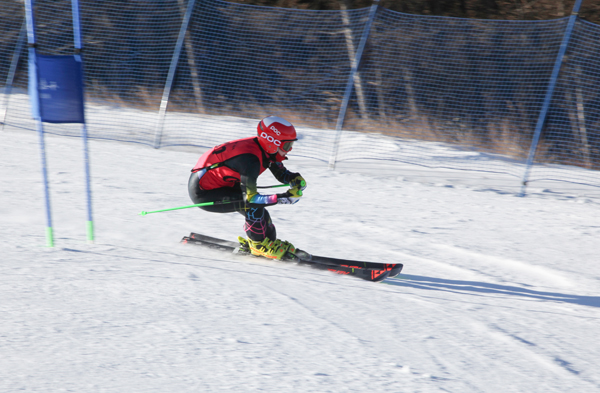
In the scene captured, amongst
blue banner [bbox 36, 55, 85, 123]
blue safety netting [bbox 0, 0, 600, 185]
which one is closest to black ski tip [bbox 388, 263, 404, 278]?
blue banner [bbox 36, 55, 85, 123]

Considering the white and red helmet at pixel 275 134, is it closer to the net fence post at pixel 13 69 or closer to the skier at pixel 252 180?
the skier at pixel 252 180

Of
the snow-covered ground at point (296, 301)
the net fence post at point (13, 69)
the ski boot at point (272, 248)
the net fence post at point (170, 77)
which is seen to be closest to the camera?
the snow-covered ground at point (296, 301)

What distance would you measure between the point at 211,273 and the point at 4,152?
214 inches

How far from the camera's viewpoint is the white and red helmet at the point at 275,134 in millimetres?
4277

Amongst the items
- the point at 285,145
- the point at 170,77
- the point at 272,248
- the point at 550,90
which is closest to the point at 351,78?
the point at 550,90

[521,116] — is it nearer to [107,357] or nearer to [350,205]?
[350,205]

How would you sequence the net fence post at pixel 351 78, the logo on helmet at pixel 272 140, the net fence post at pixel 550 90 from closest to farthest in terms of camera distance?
the logo on helmet at pixel 272 140
the net fence post at pixel 550 90
the net fence post at pixel 351 78

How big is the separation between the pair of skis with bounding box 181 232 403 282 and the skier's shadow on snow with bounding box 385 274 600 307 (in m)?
0.11

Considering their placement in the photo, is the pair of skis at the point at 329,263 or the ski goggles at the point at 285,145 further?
the ski goggles at the point at 285,145

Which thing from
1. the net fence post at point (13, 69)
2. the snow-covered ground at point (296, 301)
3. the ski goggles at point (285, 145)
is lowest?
the snow-covered ground at point (296, 301)

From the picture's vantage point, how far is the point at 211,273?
157 inches

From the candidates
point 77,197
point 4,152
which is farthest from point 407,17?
point 4,152

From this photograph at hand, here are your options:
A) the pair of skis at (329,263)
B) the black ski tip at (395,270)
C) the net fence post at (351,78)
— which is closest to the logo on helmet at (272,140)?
the pair of skis at (329,263)

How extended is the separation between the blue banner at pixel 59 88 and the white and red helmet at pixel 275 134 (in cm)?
141
